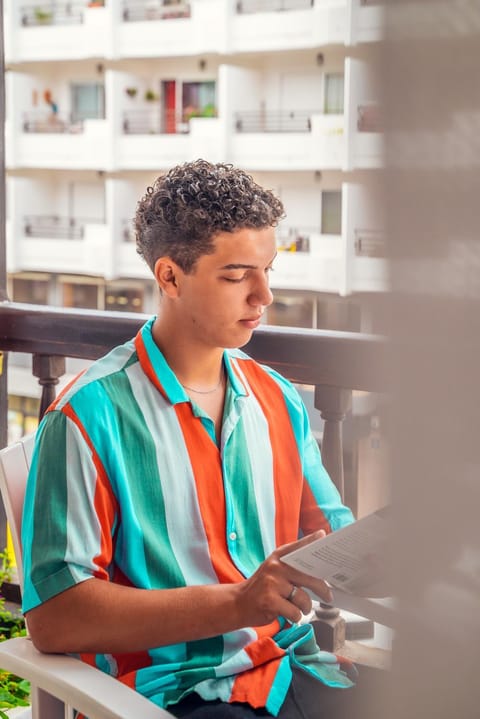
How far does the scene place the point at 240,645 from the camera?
1.08m

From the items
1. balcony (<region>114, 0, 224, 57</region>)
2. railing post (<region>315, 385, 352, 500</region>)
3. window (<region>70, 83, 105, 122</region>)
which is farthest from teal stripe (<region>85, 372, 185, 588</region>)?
window (<region>70, 83, 105, 122</region>)

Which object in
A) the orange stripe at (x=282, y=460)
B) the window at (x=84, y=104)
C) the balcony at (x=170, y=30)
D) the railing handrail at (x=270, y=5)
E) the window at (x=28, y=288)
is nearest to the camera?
the orange stripe at (x=282, y=460)

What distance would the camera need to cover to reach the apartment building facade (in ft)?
39.4

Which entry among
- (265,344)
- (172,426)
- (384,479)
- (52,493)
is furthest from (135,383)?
(384,479)

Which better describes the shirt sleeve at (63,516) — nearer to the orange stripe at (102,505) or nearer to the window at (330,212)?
the orange stripe at (102,505)

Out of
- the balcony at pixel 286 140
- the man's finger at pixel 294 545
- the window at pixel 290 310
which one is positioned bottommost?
the window at pixel 290 310

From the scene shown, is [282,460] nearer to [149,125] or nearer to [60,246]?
[149,125]

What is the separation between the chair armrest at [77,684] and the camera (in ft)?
3.03

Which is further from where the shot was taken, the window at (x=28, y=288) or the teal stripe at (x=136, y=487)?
the window at (x=28, y=288)

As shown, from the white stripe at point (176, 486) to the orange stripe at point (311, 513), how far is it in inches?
7.3

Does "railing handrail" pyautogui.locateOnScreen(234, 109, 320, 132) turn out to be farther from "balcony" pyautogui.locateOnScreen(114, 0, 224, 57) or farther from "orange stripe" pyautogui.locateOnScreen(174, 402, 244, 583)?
"orange stripe" pyautogui.locateOnScreen(174, 402, 244, 583)

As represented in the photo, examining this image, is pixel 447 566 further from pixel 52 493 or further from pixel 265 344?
pixel 265 344

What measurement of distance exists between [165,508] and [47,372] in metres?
0.88

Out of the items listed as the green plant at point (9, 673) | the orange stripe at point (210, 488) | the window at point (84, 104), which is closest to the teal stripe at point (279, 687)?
the orange stripe at point (210, 488)
